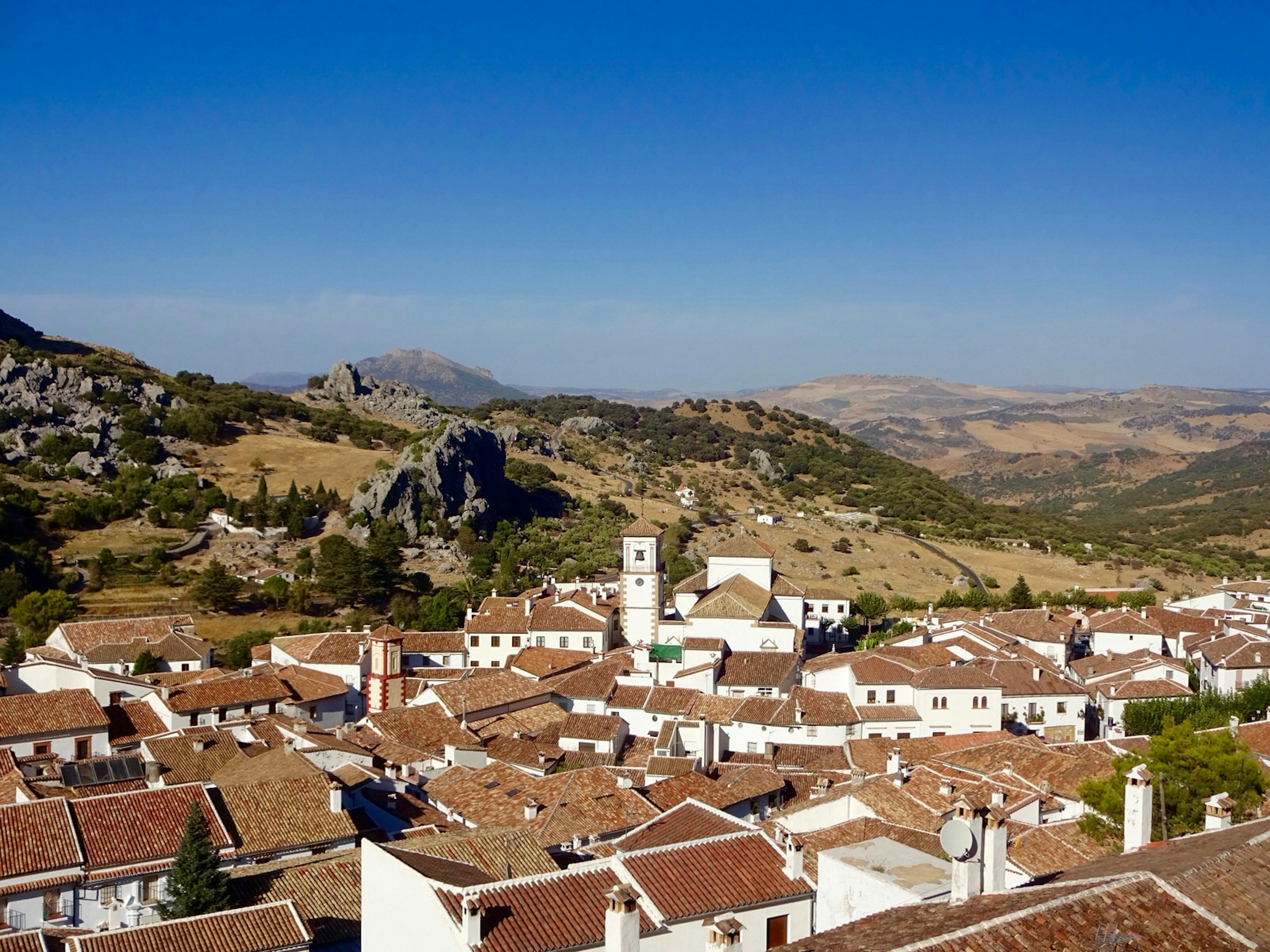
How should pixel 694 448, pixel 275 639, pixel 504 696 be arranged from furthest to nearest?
pixel 694 448, pixel 275 639, pixel 504 696

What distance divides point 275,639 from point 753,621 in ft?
64.0

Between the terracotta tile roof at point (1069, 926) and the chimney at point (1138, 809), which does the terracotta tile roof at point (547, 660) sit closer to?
the chimney at point (1138, 809)

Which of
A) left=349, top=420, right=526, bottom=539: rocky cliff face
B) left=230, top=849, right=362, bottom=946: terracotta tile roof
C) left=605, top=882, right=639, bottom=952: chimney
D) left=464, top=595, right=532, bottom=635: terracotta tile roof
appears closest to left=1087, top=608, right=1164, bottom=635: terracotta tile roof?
left=464, top=595, right=532, bottom=635: terracotta tile roof

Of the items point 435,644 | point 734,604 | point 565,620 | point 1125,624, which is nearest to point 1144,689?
point 1125,624

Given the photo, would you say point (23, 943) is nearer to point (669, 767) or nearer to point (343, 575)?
point (669, 767)

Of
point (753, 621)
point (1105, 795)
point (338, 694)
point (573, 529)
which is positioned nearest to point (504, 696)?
point (338, 694)

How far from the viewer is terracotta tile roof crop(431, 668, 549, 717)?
36562 millimetres

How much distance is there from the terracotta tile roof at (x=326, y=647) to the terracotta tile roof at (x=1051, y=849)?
27.9 meters

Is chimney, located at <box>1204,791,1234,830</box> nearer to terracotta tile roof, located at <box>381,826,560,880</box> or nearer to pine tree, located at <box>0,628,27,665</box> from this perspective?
terracotta tile roof, located at <box>381,826,560,880</box>

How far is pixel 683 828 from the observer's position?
18109 mm

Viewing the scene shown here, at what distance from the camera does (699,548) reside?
7212 centimetres

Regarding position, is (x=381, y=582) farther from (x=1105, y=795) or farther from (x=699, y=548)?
(x=1105, y=795)

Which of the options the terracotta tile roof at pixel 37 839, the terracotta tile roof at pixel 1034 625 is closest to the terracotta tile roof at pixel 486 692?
the terracotta tile roof at pixel 37 839

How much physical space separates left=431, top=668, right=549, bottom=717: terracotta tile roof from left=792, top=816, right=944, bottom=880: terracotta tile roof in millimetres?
17911
